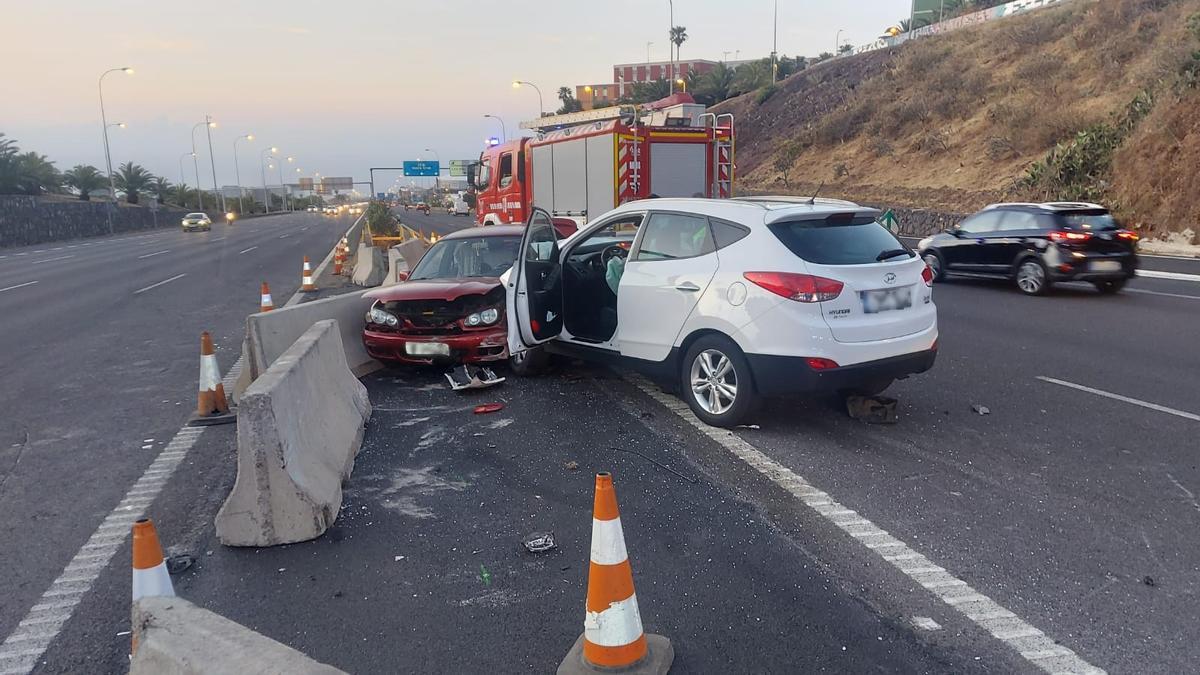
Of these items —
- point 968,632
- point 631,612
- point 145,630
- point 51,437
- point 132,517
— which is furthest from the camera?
point 51,437

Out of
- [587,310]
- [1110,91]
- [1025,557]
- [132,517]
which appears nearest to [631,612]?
[1025,557]

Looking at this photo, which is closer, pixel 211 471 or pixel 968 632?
pixel 968 632

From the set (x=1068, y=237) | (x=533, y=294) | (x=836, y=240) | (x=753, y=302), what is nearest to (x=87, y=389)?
(x=533, y=294)

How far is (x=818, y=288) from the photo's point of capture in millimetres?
5852

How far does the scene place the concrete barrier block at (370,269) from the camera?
1756 cm

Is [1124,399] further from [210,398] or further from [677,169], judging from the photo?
[677,169]

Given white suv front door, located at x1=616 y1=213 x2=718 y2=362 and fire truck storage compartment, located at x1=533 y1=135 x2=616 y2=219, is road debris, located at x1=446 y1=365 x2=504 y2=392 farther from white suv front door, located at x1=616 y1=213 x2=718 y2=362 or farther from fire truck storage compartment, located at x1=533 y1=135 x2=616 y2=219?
fire truck storage compartment, located at x1=533 y1=135 x2=616 y2=219

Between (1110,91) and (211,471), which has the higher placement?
(1110,91)

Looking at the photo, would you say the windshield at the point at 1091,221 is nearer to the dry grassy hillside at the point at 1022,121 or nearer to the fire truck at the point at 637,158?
the fire truck at the point at 637,158

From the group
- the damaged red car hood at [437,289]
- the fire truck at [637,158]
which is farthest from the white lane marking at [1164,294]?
the damaged red car hood at [437,289]

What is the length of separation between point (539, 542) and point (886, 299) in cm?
326

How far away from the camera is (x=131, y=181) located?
229 ft

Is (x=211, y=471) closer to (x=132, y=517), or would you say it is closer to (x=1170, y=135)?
(x=132, y=517)

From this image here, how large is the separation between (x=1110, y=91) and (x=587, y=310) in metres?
35.3
